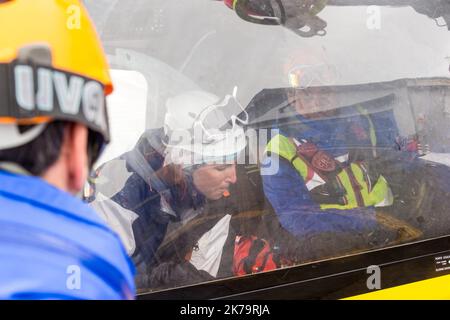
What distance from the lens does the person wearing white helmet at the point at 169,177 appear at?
174 centimetres

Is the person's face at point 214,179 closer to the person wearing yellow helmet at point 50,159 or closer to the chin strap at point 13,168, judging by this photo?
the person wearing yellow helmet at point 50,159

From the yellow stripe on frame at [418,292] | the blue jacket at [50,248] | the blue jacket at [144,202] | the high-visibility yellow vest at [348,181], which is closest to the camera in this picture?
the blue jacket at [50,248]

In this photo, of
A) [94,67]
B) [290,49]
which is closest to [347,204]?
[290,49]

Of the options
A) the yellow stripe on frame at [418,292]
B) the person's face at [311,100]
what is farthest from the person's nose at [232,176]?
the yellow stripe on frame at [418,292]

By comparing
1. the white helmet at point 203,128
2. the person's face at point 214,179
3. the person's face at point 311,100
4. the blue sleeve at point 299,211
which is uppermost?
the person's face at point 311,100

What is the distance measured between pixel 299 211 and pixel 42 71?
129 centimetres

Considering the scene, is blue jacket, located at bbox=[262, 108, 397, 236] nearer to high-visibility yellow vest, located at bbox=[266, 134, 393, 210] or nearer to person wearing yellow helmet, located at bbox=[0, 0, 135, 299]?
high-visibility yellow vest, located at bbox=[266, 134, 393, 210]

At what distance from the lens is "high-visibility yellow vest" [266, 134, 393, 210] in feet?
6.42

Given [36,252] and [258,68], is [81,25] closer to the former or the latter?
[36,252]

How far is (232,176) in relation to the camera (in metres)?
1.90

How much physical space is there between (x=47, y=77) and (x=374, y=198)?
156 cm

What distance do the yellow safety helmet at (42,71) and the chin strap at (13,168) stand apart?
0.03 m

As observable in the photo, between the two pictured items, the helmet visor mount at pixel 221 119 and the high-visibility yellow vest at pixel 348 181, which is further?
the high-visibility yellow vest at pixel 348 181

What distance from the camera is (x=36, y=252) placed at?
0.83 metres
